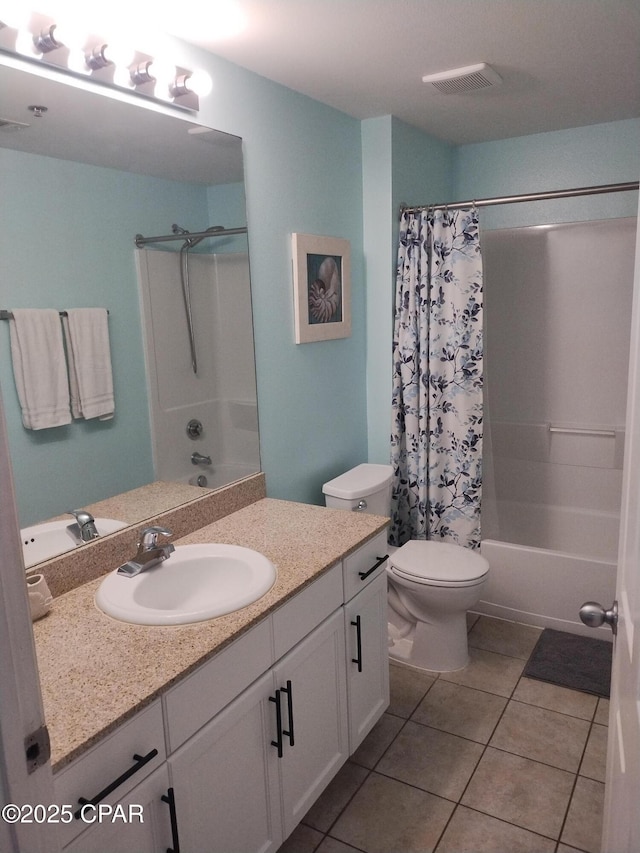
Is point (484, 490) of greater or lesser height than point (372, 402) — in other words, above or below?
below

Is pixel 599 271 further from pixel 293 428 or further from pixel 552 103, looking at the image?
pixel 293 428

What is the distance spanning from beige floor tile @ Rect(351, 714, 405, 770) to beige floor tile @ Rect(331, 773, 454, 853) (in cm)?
10

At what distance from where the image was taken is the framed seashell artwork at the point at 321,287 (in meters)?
2.55

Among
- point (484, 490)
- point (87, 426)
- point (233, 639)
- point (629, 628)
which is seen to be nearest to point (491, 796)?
point (233, 639)

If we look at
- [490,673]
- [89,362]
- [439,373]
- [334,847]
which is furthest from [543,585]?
[89,362]

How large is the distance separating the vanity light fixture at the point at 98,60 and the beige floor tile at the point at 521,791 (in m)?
2.36

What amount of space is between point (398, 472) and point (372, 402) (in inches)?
14.6

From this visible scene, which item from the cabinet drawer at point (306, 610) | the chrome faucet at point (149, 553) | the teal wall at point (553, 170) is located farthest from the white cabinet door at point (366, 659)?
the teal wall at point (553, 170)

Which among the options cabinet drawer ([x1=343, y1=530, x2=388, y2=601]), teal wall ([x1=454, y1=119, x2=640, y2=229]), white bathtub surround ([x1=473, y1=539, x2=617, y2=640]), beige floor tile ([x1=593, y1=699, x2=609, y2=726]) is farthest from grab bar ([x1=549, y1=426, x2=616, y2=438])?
cabinet drawer ([x1=343, y1=530, x2=388, y2=601])

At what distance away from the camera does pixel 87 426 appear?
1.76 metres

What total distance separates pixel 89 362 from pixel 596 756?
2.11m

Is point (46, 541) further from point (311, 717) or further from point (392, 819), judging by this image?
point (392, 819)

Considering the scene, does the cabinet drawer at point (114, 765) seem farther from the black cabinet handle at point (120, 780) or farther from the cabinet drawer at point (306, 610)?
the cabinet drawer at point (306, 610)

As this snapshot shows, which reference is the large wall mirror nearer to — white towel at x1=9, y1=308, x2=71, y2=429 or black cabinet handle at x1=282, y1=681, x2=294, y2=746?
white towel at x1=9, y1=308, x2=71, y2=429
